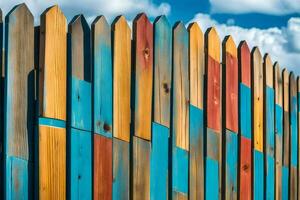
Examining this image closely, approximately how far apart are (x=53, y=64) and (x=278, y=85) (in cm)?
285

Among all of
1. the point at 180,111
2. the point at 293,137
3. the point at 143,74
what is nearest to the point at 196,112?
the point at 180,111

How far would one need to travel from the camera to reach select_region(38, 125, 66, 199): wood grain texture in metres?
2.93

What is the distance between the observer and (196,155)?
4008mm

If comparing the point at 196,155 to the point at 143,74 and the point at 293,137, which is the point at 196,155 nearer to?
the point at 143,74

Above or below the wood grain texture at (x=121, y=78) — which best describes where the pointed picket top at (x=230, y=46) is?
above

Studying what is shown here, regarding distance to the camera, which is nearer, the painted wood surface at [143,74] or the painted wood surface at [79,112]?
the painted wood surface at [79,112]

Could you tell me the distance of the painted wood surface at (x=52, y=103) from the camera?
2.93 m

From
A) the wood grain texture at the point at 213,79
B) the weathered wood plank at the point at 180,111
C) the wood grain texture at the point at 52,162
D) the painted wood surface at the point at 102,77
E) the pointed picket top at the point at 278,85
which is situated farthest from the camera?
the pointed picket top at the point at 278,85

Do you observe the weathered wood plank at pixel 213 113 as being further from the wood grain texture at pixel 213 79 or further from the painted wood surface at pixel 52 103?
the painted wood surface at pixel 52 103

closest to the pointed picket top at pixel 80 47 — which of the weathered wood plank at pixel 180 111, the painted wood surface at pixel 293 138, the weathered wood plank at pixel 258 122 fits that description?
the weathered wood plank at pixel 180 111

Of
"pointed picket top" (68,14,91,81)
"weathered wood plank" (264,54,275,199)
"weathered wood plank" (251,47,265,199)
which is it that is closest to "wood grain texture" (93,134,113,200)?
"pointed picket top" (68,14,91,81)

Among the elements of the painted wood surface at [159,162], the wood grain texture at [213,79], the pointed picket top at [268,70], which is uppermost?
the pointed picket top at [268,70]

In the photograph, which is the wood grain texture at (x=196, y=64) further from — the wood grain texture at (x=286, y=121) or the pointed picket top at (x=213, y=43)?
the wood grain texture at (x=286, y=121)

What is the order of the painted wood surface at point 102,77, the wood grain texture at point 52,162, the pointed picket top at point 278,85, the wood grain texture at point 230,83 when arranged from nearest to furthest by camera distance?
1. the wood grain texture at point 52,162
2. the painted wood surface at point 102,77
3. the wood grain texture at point 230,83
4. the pointed picket top at point 278,85
